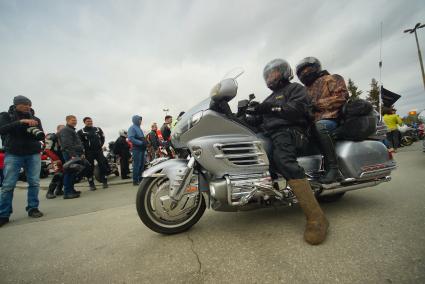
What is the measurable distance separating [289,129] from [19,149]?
3771 millimetres

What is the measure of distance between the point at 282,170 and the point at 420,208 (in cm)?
160

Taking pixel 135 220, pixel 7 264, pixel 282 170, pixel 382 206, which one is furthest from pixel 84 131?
pixel 382 206

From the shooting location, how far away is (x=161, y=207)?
2076 millimetres

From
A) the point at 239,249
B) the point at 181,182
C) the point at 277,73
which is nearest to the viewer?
the point at 239,249

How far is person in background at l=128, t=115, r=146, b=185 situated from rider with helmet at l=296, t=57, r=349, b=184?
4.26m

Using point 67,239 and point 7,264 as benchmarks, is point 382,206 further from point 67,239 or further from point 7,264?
point 7,264

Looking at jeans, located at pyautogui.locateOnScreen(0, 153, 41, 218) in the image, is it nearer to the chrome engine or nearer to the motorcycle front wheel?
the motorcycle front wheel

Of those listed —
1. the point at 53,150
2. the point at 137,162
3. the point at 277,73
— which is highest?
the point at 277,73

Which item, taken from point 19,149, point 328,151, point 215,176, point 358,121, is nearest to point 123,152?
point 19,149

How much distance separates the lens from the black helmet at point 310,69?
2.73m

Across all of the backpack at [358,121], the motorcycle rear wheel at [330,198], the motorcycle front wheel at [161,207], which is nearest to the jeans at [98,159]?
the motorcycle front wheel at [161,207]

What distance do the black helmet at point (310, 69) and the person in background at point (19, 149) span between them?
146 inches

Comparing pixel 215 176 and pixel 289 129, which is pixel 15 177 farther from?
pixel 289 129

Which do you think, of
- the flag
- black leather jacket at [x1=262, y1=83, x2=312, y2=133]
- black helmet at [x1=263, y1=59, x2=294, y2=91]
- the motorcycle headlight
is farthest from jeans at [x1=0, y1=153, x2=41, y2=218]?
the flag
